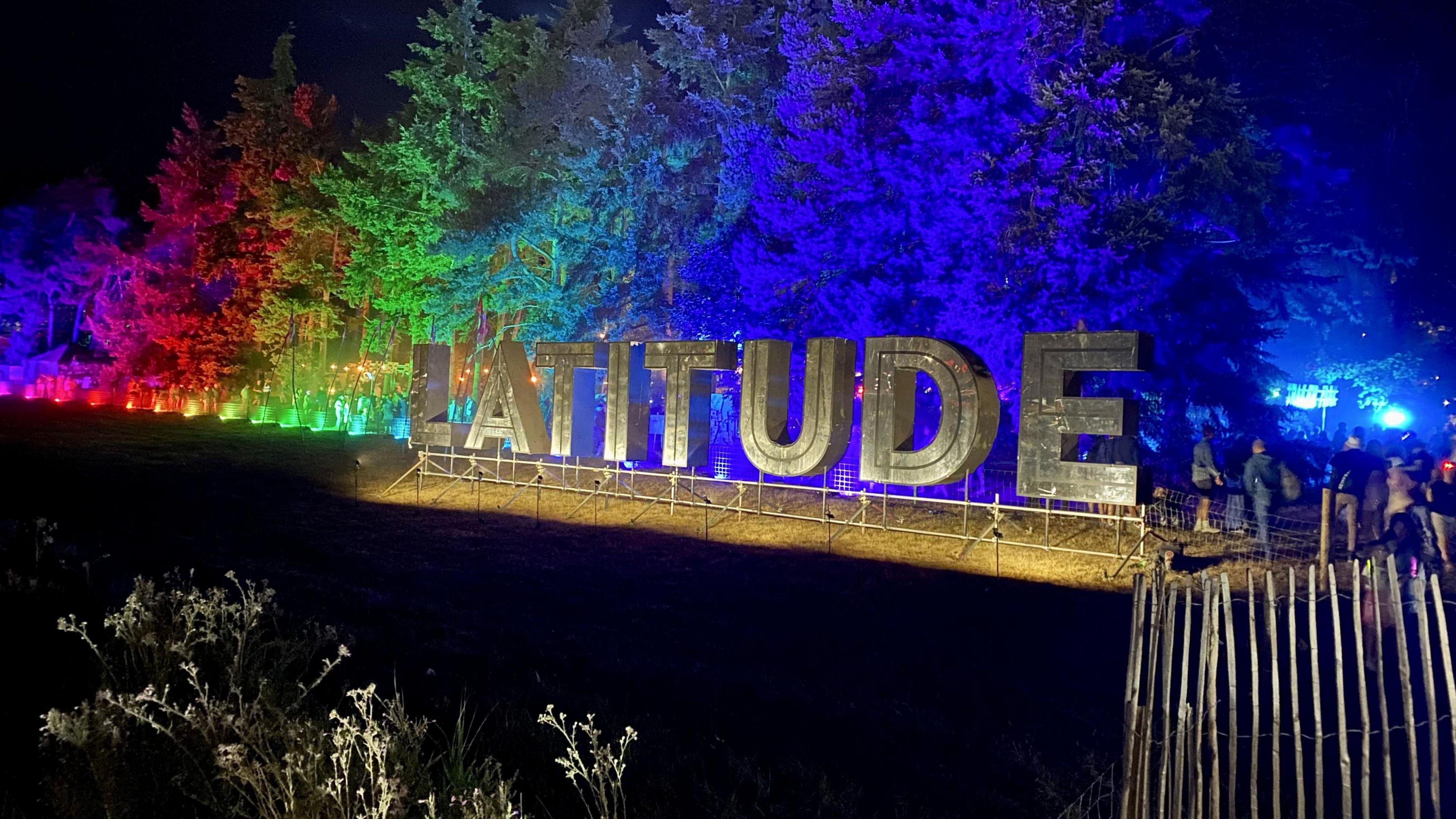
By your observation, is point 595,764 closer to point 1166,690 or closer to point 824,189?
point 1166,690

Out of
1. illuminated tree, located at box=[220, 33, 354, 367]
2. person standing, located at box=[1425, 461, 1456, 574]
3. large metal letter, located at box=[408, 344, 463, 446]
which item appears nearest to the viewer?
person standing, located at box=[1425, 461, 1456, 574]

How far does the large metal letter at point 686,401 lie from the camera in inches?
690

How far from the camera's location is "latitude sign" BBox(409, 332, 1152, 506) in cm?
1343

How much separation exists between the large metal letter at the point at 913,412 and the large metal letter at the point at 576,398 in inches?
241

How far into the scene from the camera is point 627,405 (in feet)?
59.9

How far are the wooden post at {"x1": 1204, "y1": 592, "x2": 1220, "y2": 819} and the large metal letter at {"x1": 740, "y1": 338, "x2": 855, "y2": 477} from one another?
33.4 feet

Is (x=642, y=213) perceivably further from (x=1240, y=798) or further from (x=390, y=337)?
(x=1240, y=798)

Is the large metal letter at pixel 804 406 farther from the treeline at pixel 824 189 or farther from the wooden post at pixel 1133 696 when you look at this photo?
the wooden post at pixel 1133 696

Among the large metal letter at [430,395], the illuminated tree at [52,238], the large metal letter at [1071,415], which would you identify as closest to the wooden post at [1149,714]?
the large metal letter at [1071,415]

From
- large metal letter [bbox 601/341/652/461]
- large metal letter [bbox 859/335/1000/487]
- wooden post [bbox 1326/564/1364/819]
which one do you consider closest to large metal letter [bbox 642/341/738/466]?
large metal letter [bbox 601/341/652/461]

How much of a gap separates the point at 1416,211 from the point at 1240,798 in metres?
36.6

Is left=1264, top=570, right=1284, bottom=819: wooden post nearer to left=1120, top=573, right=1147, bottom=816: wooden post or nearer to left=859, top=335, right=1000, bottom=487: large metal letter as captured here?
left=1120, top=573, right=1147, bottom=816: wooden post

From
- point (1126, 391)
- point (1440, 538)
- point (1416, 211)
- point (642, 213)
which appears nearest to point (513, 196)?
point (642, 213)

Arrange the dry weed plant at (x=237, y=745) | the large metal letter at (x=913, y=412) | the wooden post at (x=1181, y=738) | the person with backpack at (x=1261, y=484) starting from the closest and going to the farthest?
the dry weed plant at (x=237, y=745) → the wooden post at (x=1181, y=738) → the large metal letter at (x=913, y=412) → the person with backpack at (x=1261, y=484)
